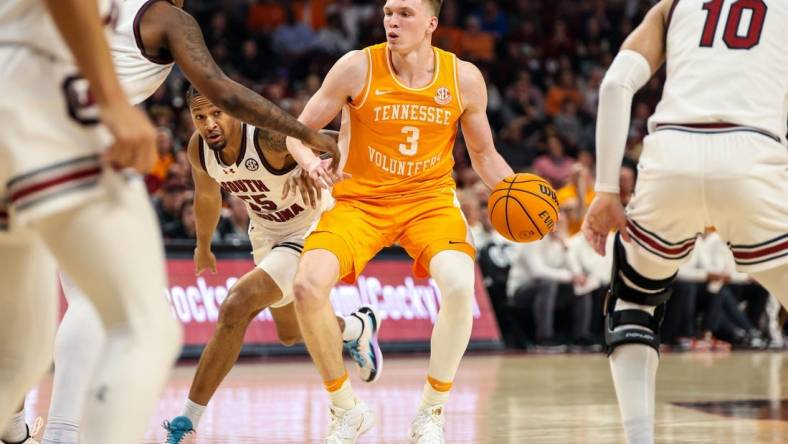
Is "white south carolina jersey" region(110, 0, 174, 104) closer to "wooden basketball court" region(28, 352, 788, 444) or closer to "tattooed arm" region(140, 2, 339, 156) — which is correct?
"tattooed arm" region(140, 2, 339, 156)

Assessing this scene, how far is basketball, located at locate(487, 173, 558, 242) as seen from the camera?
20.2 feet

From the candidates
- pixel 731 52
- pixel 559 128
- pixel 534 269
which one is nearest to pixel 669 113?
pixel 731 52

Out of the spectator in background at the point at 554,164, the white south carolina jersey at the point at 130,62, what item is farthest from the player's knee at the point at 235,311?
the spectator in background at the point at 554,164

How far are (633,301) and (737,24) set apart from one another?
3.69 ft

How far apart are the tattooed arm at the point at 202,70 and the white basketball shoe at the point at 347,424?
192cm

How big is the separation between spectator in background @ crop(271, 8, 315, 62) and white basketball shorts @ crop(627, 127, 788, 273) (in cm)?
1566

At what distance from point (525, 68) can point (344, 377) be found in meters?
15.9

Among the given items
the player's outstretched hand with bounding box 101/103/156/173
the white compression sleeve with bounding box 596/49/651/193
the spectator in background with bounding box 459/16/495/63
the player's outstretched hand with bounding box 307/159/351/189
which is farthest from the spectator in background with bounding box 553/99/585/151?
the player's outstretched hand with bounding box 101/103/156/173

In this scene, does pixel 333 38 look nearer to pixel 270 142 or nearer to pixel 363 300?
pixel 363 300

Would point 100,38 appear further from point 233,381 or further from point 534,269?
point 534,269

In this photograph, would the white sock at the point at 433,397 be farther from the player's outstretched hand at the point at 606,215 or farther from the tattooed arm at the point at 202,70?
the tattooed arm at the point at 202,70

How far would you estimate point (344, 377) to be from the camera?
6.08 m

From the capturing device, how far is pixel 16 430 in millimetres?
5539

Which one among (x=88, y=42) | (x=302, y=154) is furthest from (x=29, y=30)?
(x=302, y=154)
